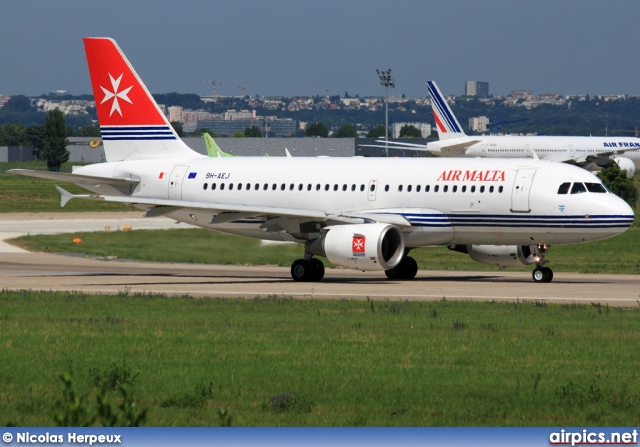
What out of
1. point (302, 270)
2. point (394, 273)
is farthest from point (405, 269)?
point (302, 270)

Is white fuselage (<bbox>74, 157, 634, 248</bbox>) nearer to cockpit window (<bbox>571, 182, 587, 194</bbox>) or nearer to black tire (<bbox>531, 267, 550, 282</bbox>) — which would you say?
cockpit window (<bbox>571, 182, 587, 194</bbox>)

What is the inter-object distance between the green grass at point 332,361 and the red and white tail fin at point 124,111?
588 inches

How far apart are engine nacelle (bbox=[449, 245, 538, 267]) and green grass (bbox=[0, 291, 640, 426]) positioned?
9684 mm

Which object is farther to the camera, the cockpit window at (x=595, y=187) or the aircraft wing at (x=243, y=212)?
the aircraft wing at (x=243, y=212)

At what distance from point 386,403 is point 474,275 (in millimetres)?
25212

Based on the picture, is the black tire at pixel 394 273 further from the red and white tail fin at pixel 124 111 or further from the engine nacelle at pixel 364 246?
the red and white tail fin at pixel 124 111

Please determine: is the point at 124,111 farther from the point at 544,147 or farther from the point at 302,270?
the point at 544,147

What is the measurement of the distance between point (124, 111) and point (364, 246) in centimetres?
1223

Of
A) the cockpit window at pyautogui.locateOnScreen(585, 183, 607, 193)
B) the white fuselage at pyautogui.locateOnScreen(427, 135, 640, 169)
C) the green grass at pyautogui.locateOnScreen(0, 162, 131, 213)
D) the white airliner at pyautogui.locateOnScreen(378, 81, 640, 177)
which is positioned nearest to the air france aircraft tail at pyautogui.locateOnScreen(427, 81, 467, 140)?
the white airliner at pyautogui.locateOnScreen(378, 81, 640, 177)

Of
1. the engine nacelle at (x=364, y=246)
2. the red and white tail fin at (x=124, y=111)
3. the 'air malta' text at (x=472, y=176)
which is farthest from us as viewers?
the red and white tail fin at (x=124, y=111)

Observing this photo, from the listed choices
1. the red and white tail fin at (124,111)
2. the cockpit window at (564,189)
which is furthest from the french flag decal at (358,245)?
the red and white tail fin at (124,111)

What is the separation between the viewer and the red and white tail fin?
42.4m

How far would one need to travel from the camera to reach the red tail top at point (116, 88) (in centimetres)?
4238

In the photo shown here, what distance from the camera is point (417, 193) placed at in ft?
123
